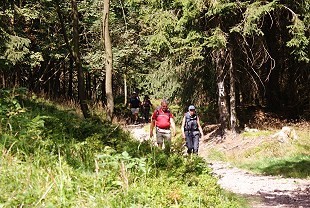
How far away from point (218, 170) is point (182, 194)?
7.16 meters

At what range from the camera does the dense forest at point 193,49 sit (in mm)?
13953

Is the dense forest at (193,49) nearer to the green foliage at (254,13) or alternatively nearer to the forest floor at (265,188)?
the green foliage at (254,13)

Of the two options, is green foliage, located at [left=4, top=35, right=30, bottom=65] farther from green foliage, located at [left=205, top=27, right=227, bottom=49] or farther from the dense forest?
Result: green foliage, located at [left=205, top=27, right=227, bottom=49]

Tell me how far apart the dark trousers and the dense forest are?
121 inches

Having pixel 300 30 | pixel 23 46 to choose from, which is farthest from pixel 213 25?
pixel 23 46

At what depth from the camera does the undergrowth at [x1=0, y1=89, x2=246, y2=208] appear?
3.81 meters

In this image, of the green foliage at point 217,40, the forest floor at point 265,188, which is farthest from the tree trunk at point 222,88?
the forest floor at point 265,188

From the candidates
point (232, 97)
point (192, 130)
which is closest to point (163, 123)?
point (192, 130)

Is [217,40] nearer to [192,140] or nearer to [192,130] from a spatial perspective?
[192,130]


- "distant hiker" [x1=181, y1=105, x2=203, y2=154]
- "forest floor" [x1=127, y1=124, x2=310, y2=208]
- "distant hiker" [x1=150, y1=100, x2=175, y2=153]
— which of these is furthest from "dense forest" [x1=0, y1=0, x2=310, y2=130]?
"forest floor" [x1=127, y1=124, x2=310, y2=208]

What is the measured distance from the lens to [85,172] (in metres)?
4.83

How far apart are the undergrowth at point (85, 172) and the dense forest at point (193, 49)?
4.89 meters

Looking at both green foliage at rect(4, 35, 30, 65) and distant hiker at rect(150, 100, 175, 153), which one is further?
green foliage at rect(4, 35, 30, 65)

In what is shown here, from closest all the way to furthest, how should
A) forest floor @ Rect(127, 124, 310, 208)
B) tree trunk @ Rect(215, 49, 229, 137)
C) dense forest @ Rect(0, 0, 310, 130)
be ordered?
forest floor @ Rect(127, 124, 310, 208) → dense forest @ Rect(0, 0, 310, 130) → tree trunk @ Rect(215, 49, 229, 137)
